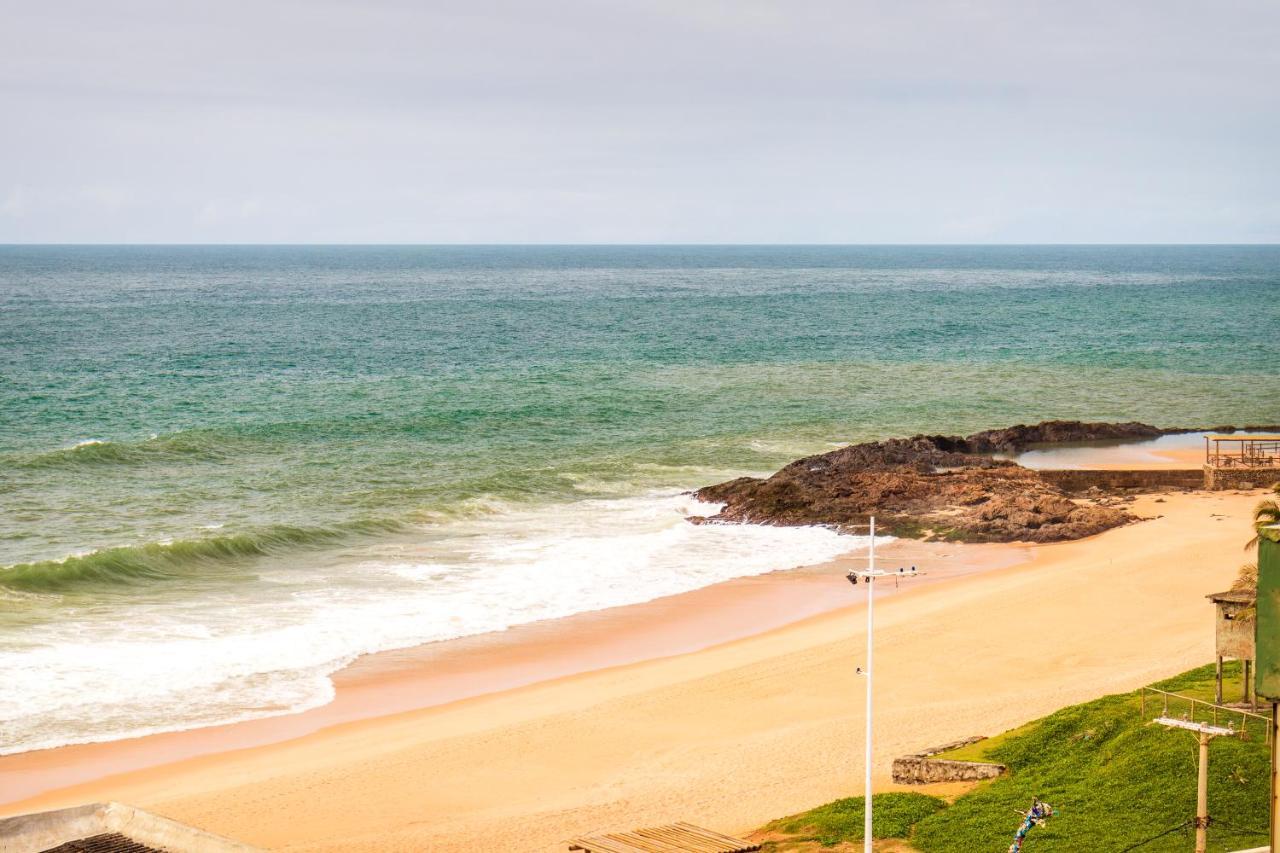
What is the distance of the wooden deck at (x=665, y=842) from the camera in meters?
17.1

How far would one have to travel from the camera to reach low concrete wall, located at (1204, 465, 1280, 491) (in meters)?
45.2

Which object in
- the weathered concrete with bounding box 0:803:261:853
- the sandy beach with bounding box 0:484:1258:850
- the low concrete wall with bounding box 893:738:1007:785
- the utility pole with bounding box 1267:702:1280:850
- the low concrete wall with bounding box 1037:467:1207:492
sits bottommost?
the sandy beach with bounding box 0:484:1258:850

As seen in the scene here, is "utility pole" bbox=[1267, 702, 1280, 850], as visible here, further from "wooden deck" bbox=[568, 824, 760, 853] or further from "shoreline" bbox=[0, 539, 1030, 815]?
"shoreline" bbox=[0, 539, 1030, 815]

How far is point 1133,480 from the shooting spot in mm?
46188

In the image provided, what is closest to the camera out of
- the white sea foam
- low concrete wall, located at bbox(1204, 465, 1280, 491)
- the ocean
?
the white sea foam

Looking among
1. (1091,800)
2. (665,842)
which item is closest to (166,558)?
(665,842)

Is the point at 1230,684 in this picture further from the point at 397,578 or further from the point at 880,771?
the point at 397,578

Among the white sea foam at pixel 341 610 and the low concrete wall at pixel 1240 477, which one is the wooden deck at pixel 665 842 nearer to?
the white sea foam at pixel 341 610

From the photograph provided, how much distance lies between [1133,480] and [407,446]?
27.6 m

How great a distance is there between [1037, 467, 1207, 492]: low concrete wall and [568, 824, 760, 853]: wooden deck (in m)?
31.5

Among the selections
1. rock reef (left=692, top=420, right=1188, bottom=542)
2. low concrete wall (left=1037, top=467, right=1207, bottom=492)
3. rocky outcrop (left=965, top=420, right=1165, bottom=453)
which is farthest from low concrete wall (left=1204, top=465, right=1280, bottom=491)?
rocky outcrop (left=965, top=420, right=1165, bottom=453)

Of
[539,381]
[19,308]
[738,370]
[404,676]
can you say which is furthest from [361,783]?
[19,308]

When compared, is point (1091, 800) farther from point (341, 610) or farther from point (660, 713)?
point (341, 610)

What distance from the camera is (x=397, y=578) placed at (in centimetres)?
3541
